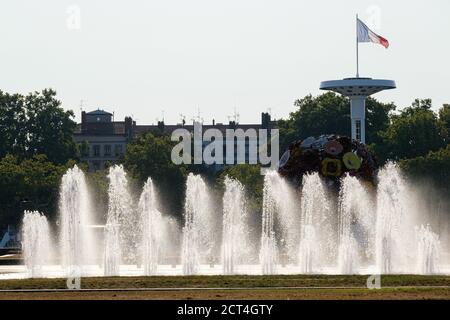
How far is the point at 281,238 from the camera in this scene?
7456cm

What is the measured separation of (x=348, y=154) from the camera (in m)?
63.4

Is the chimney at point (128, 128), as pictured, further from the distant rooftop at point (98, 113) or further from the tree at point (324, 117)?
the tree at point (324, 117)

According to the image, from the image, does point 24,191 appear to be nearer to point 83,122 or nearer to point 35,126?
point 35,126

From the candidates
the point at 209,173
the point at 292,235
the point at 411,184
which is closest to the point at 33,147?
the point at 209,173

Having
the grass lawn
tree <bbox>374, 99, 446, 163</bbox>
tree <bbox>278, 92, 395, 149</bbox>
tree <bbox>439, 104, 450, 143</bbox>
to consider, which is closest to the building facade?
tree <bbox>278, 92, 395, 149</bbox>

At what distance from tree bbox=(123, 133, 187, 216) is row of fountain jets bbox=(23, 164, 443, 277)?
22.9m

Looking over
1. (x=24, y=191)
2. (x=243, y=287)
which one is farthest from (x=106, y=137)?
(x=243, y=287)

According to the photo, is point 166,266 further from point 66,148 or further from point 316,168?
point 66,148

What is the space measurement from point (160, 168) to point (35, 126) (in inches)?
944

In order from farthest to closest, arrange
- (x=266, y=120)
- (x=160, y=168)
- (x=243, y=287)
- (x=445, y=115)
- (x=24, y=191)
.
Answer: (x=266, y=120) → (x=445, y=115) → (x=160, y=168) → (x=24, y=191) → (x=243, y=287)

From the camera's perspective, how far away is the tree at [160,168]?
10088 centimetres

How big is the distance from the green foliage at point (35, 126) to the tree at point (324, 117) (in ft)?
60.4

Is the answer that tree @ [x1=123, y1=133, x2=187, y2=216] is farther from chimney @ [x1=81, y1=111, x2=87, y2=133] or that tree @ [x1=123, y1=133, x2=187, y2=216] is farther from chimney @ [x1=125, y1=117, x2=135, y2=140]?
chimney @ [x1=81, y1=111, x2=87, y2=133]
